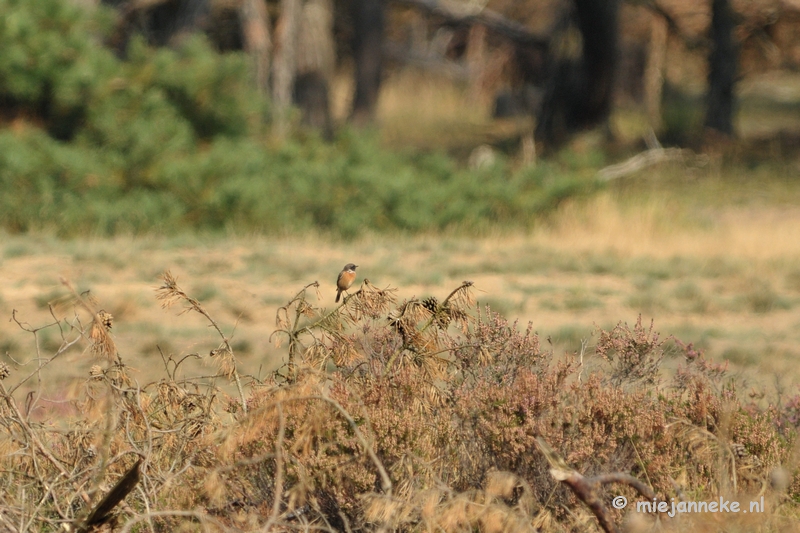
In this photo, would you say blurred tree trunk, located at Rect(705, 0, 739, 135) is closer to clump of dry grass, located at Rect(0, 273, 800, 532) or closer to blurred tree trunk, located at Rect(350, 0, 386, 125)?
blurred tree trunk, located at Rect(350, 0, 386, 125)

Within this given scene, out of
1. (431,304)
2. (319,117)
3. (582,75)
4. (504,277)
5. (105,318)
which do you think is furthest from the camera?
(319,117)

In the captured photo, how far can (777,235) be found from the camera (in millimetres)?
12172

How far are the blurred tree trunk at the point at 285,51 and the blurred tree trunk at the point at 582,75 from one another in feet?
14.3

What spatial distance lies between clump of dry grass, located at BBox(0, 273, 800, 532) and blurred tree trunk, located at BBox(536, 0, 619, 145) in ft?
46.1

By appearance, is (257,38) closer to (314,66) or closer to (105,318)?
(314,66)

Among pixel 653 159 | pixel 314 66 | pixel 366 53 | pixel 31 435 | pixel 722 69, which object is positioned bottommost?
pixel 31 435

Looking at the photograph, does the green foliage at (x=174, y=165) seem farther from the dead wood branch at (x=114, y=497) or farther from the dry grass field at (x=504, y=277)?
the dead wood branch at (x=114, y=497)

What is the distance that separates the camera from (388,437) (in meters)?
3.85

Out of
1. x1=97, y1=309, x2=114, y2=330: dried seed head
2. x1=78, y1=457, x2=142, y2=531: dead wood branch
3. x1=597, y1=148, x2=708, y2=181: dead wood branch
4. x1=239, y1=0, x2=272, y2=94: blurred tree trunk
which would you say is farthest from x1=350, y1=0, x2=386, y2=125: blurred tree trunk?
x1=78, y1=457, x2=142, y2=531: dead wood branch

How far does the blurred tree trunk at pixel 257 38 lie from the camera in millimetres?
18109

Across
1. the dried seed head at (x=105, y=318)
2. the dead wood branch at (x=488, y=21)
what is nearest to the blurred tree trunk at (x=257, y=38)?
the dead wood branch at (x=488, y=21)

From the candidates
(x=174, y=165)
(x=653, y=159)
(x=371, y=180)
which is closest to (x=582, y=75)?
(x=653, y=159)

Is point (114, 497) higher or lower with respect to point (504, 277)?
higher

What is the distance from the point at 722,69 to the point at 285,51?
7.22 m
